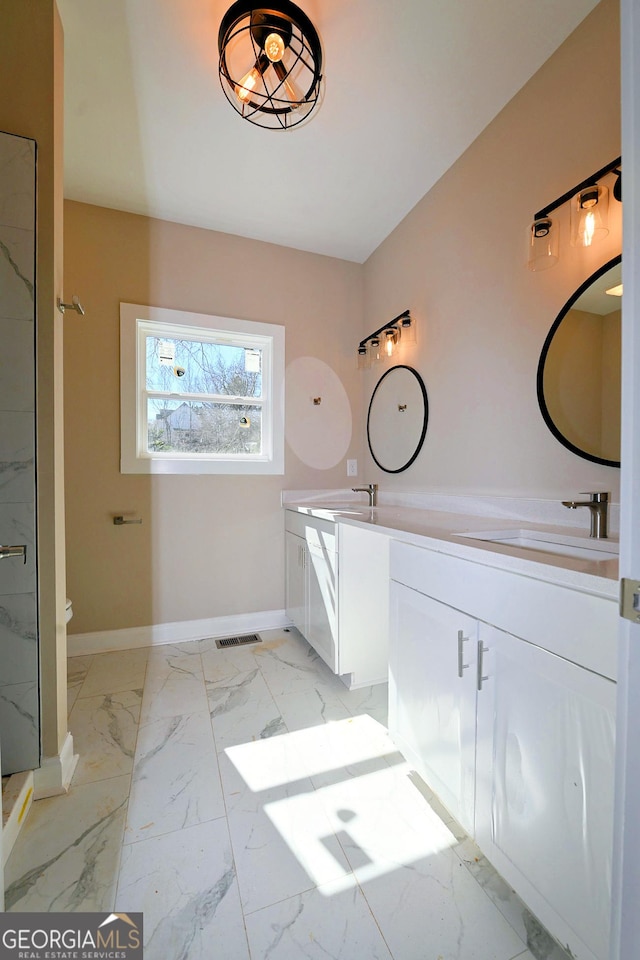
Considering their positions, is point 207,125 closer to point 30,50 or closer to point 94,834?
point 30,50

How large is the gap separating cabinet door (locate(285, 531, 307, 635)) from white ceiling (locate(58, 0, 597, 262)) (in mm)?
2105

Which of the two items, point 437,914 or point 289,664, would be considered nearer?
point 437,914

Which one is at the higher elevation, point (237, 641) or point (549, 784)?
point (549, 784)

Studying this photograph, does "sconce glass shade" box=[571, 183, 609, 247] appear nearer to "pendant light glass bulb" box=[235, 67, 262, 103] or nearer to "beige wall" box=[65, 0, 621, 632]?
"beige wall" box=[65, 0, 621, 632]

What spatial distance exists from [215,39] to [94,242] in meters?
1.34

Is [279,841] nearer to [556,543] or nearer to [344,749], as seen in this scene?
[344,749]

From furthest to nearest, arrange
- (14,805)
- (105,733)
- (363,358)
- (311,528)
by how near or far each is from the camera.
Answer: (363,358) → (311,528) → (105,733) → (14,805)

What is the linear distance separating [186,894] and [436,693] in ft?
2.82

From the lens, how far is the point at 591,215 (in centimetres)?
133

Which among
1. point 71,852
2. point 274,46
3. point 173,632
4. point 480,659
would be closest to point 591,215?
point 274,46

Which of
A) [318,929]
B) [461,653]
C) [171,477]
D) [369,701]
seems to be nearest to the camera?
[318,929]

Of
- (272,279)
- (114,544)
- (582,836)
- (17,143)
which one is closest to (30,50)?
(17,143)

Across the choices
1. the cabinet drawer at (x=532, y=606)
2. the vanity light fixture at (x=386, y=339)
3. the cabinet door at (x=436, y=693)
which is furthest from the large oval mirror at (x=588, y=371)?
the vanity light fixture at (x=386, y=339)

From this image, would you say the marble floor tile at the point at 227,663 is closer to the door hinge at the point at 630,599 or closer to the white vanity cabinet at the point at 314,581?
the white vanity cabinet at the point at 314,581
